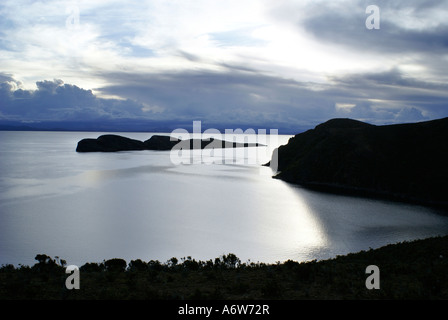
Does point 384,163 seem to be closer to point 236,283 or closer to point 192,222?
point 192,222

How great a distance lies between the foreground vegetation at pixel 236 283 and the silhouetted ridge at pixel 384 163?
77.4 metres

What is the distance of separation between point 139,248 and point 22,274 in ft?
78.5

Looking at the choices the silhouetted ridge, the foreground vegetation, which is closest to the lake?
the silhouetted ridge

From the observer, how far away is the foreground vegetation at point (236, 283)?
17484 mm

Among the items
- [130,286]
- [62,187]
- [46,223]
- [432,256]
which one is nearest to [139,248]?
[46,223]

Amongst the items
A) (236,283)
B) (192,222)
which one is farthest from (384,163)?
(236,283)

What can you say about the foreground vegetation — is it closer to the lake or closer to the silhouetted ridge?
the lake

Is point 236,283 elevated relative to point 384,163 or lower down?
lower down

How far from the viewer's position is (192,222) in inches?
2408

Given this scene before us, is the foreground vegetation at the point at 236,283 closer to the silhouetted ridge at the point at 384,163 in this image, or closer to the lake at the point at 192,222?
the lake at the point at 192,222

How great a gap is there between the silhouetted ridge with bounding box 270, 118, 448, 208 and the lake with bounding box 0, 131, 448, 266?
55.0ft

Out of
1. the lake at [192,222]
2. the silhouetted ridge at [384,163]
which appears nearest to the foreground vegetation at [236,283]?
the lake at [192,222]

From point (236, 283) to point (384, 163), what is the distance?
4204 inches
